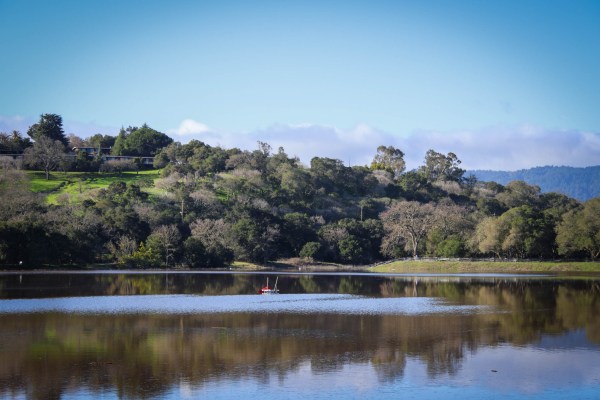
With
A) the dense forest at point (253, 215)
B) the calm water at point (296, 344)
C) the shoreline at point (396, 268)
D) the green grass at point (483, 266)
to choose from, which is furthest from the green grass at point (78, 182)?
the calm water at point (296, 344)

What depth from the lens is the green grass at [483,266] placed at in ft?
314

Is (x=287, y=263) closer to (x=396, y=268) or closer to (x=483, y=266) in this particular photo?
(x=396, y=268)

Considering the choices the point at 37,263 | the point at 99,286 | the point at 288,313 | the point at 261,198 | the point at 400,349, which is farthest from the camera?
the point at 261,198

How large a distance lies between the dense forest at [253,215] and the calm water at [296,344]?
114 feet

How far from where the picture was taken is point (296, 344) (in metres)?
35.8

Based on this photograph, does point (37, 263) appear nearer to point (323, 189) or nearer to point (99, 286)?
point (99, 286)

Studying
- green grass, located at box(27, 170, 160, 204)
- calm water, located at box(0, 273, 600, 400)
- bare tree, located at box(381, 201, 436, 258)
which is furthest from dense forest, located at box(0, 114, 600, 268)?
calm water, located at box(0, 273, 600, 400)

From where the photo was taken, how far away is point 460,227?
114 metres

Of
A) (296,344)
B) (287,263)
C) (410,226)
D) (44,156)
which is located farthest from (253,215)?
(296,344)

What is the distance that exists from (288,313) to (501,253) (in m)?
64.8

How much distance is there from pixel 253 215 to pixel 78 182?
3726 centimetres

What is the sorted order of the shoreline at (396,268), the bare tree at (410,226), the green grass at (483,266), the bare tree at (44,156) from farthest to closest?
the bare tree at (44,156) → the bare tree at (410,226) → the green grass at (483,266) → the shoreline at (396,268)

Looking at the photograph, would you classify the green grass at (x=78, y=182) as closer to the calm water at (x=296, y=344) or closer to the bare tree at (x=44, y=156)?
the bare tree at (x=44, y=156)

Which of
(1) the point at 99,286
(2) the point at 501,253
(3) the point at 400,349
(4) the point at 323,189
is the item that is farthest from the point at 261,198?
(3) the point at 400,349
